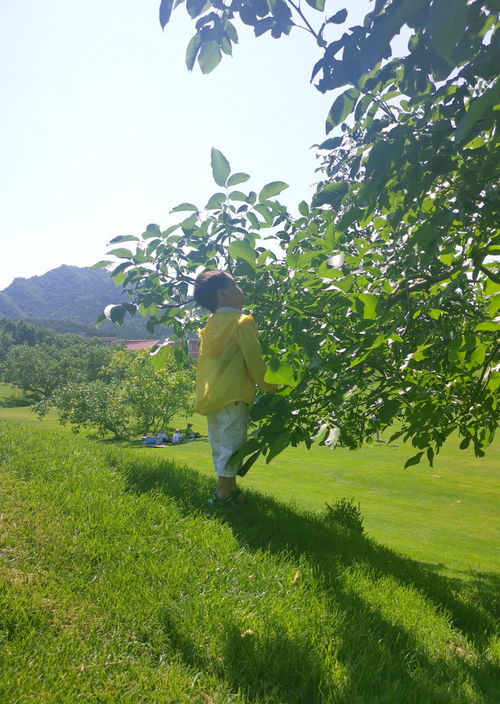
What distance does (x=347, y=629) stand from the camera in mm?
2473

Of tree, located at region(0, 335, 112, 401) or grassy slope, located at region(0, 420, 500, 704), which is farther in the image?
tree, located at region(0, 335, 112, 401)

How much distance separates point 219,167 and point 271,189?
0.34 meters

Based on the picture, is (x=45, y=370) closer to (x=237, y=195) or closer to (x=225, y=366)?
(x=225, y=366)

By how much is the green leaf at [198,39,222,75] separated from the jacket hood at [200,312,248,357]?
1.96 metres

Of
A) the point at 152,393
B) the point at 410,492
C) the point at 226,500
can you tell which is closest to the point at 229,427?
the point at 226,500

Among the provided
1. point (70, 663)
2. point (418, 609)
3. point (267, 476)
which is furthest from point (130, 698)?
point (267, 476)

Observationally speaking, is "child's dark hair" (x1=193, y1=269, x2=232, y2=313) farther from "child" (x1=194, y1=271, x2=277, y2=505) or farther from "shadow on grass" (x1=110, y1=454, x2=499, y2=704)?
"shadow on grass" (x1=110, y1=454, x2=499, y2=704)

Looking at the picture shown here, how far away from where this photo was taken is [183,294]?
4.18 m

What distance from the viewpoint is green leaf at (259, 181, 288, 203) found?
9.90 feet

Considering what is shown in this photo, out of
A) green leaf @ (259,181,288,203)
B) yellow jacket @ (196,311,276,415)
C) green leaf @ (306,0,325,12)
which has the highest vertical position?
green leaf @ (306,0,325,12)

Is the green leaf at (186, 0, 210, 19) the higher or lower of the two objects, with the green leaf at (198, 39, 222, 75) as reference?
higher

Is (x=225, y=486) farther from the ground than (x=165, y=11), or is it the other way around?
(x=165, y=11)

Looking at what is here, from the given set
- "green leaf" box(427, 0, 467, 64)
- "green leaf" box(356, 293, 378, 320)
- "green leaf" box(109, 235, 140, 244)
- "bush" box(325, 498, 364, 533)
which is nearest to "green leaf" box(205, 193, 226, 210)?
"green leaf" box(109, 235, 140, 244)

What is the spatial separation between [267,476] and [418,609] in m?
8.47
